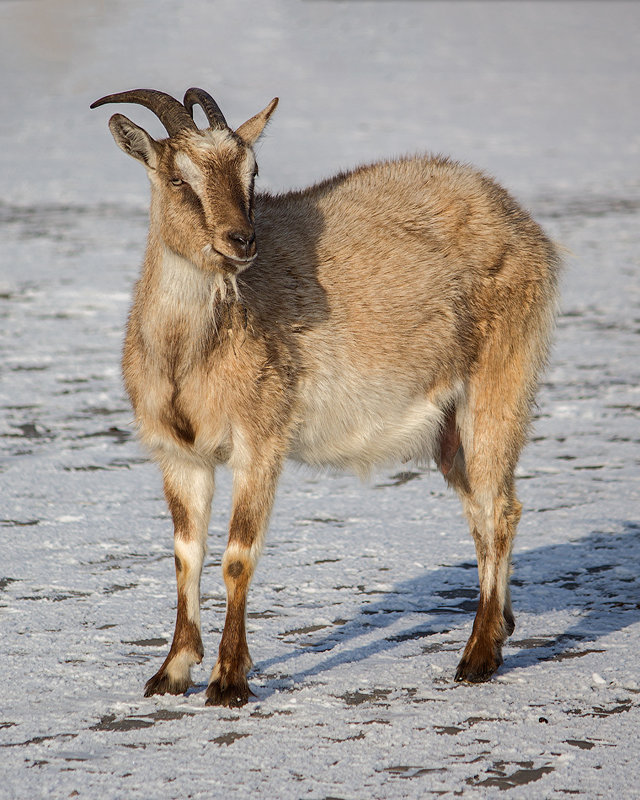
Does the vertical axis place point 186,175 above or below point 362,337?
above

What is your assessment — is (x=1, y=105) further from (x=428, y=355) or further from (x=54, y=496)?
(x=428, y=355)

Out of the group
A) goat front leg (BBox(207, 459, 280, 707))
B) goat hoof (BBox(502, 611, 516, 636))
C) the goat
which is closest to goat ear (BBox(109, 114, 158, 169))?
the goat

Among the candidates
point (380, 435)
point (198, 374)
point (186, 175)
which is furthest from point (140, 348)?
point (380, 435)

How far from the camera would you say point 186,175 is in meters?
4.64

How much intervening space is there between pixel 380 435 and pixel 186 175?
157 cm

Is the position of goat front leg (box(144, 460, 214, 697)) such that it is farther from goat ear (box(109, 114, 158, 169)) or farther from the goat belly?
goat ear (box(109, 114, 158, 169))

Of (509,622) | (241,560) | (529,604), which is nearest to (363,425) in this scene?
(241,560)

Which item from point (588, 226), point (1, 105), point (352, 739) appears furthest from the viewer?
point (1, 105)

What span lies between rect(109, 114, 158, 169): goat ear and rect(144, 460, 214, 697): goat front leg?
133 centimetres

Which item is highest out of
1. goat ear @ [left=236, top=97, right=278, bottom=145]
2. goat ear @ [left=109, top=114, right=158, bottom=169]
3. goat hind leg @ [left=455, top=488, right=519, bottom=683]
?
goat ear @ [left=236, top=97, right=278, bottom=145]

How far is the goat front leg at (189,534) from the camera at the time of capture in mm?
4844

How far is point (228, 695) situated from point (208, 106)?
2501mm

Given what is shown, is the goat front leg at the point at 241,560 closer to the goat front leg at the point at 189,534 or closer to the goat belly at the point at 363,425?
the goat front leg at the point at 189,534

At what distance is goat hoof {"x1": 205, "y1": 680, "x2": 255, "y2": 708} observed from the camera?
452cm
